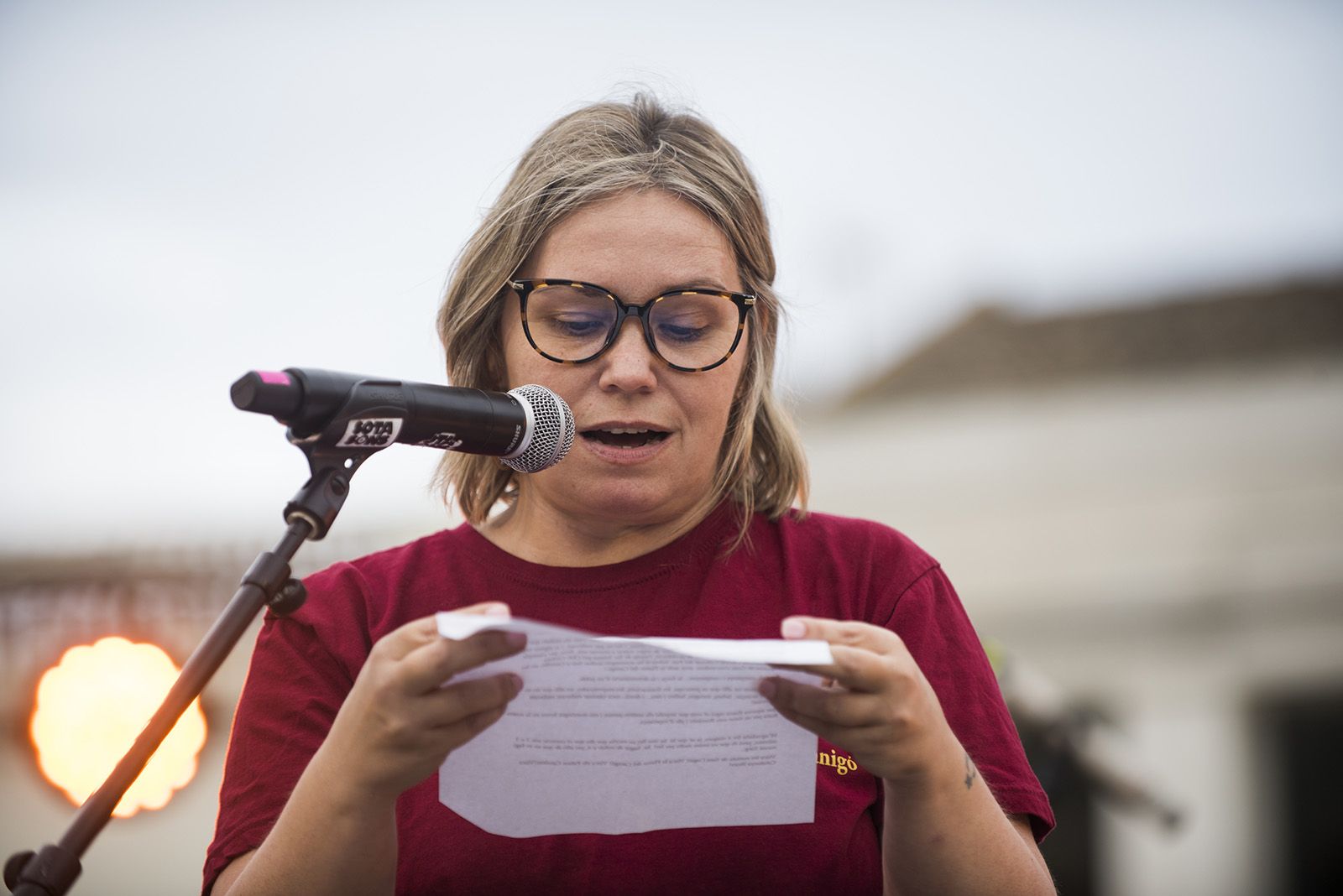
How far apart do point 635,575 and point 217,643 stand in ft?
2.87

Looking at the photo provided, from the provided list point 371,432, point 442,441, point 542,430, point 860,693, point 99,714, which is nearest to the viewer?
point 860,693

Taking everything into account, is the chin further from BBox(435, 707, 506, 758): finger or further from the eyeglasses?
BBox(435, 707, 506, 758): finger

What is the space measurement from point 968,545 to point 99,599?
8345 mm

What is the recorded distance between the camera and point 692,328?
1979 millimetres

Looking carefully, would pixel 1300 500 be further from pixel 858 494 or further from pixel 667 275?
pixel 667 275

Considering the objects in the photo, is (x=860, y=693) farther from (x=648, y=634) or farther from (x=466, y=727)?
(x=648, y=634)

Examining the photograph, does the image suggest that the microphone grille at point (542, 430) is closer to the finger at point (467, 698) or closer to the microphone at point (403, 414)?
the microphone at point (403, 414)

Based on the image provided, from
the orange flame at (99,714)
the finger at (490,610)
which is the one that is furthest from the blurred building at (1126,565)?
the finger at (490,610)

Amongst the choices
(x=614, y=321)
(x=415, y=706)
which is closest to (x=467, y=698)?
(x=415, y=706)

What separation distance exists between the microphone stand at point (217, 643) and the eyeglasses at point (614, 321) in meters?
0.60

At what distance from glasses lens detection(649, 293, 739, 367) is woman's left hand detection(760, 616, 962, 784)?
759 mm

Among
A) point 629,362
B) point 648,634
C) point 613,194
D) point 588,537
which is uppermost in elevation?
point 613,194

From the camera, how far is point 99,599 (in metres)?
9.23

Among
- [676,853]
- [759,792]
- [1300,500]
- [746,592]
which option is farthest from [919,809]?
[1300,500]
